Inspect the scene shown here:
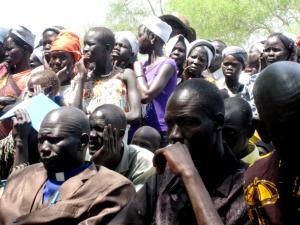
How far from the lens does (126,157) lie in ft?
15.0

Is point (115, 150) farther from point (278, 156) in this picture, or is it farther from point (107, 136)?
point (278, 156)

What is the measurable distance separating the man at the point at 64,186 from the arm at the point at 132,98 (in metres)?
1.18

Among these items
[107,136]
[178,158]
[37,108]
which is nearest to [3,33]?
[37,108]

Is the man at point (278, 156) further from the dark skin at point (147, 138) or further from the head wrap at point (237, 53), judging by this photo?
the head wrap at point (237, 53)

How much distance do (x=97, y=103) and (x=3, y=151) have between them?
963 millimetres

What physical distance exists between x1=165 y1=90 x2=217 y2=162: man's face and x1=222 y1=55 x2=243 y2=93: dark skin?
3.36 meters

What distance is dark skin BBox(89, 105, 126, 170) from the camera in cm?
448

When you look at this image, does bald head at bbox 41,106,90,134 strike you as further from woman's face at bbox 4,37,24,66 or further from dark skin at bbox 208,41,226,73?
dark skin at bbox 208,41,226,73

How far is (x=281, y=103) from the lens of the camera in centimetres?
215

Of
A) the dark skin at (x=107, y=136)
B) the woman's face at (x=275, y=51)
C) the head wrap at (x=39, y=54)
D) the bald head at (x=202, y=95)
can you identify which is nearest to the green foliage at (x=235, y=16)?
the head wrap at (x=39, y=54)

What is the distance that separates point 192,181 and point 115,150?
1888mm

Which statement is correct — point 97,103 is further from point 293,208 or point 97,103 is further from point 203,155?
point 293,208

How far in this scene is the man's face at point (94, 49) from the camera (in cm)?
552

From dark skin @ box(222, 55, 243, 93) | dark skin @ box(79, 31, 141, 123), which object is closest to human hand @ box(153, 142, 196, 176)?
dark skin @ box(79, 31, 141, 123)
